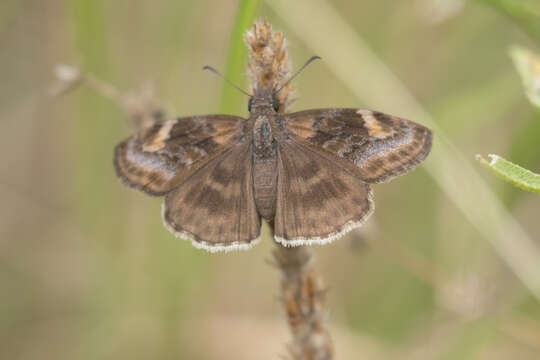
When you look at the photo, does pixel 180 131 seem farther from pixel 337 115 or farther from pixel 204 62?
pixel 204 62

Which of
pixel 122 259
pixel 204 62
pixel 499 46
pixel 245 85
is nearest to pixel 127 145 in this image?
pixel 245 85

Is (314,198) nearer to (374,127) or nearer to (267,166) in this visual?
(267,166)

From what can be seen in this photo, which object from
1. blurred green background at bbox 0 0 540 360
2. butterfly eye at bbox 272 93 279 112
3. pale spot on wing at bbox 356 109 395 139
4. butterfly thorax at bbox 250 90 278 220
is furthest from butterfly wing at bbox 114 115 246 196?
blurred green background at bbox 0 0 540 360

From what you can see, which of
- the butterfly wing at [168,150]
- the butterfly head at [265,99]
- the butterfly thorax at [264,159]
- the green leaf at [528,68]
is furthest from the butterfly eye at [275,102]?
the green leaf at [528,68]

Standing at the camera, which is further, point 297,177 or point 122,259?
point 122,259

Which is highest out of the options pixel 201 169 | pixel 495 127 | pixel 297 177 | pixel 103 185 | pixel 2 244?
pixel 2 244

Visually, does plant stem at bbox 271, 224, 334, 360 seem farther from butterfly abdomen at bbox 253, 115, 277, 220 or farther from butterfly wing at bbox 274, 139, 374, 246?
butterfly abdomen at bbox 253, 115, 277, 220

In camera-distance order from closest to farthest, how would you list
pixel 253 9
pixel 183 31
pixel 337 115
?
pixel 253 9 < pixel 337 115 < pixel 183 31

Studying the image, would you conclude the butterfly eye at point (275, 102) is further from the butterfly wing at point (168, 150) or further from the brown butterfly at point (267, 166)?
the butterfly wing at point (168, 150)

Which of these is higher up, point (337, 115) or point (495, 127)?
point (337, 115)
